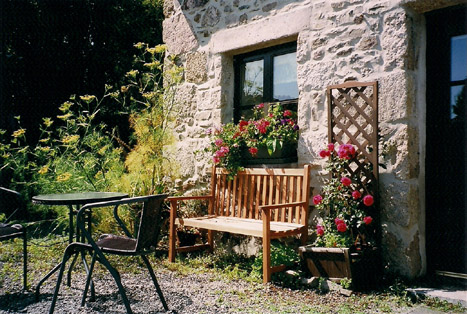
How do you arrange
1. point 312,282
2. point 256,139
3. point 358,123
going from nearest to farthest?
point 312,282 < point 358,123 < point 256,139

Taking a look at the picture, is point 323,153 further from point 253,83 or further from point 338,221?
point 253,83

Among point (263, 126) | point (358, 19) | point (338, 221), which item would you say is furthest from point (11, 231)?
point (358, 19)

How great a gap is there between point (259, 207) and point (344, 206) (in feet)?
2.39

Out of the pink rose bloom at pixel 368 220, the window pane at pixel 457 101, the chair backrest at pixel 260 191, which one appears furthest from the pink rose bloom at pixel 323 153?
the window pane at pixel 457 101

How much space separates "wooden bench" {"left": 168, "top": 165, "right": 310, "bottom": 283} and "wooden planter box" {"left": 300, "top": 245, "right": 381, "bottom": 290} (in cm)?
31

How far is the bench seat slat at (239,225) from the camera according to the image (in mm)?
3848

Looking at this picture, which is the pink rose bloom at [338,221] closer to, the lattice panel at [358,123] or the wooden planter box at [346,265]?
the wooden planter box at [346,265]

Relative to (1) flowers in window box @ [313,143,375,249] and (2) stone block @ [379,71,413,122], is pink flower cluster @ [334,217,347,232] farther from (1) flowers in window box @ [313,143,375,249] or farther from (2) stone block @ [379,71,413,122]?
(2) stone block @ [379,71,413,122]

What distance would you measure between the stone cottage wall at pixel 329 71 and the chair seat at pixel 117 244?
1952 millimetres

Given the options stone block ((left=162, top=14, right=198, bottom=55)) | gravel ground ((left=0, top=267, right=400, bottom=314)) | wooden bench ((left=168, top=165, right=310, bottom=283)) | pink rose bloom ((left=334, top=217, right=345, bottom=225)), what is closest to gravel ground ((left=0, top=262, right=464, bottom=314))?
gravel ground ((left=0, top=267, right=400, bottom=314))

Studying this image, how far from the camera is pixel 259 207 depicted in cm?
372

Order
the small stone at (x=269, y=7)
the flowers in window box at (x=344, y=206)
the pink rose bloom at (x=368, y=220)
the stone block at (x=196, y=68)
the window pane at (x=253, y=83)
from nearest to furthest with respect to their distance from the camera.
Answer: the pink rose bloom at (x=368, y=220) < the flowers in window box at (x=344, y=206) < the small stone at (x=269, y=7) < the window pane at (x=253, y=83) < the stone block at (x=196, y=68)

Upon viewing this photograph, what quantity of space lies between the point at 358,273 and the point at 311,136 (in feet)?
4.67

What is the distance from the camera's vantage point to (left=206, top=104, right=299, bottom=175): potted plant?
4.44 meters
